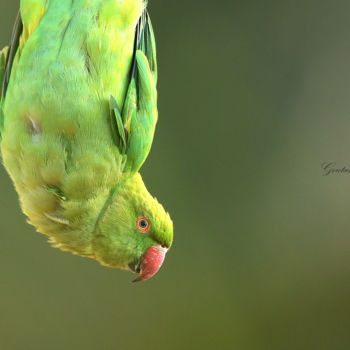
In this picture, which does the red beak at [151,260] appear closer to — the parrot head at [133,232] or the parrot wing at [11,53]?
the parrot head at [133,232]

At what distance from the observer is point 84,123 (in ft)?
3.90

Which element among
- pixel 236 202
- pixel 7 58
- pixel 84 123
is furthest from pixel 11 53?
pixel 236 202

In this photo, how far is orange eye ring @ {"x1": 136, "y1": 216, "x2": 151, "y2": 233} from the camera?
132 cm

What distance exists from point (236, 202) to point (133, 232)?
0.50 m

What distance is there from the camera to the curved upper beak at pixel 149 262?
52.7 inches

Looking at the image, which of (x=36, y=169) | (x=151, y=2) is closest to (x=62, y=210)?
(x=36, y=169)

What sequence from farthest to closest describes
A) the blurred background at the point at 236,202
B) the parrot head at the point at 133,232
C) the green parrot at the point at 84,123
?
the blurred background at the point at 236,202
the parrot head at the point at 133,232
the green parrot at the point at 84,123

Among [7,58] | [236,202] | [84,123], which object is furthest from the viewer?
[236,202]

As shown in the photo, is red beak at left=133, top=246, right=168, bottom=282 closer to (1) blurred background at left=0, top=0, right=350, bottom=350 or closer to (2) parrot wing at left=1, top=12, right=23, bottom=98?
(1) blurred background at left=0, top=0, right=350, bottom=350

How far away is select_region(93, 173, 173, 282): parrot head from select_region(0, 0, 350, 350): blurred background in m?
0.20

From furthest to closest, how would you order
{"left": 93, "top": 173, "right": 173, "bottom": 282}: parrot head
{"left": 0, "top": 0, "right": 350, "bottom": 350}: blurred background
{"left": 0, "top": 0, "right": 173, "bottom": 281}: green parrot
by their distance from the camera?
{"left": 0, "top": 0, "right": 350, "bottom": 350}: blurred background < {"left": 93, "top": 173, "right": 173, "bottom": 282}: parrot head < {"left": 0, "top": 0, "right": 173, "bottom": 281}: green parrot

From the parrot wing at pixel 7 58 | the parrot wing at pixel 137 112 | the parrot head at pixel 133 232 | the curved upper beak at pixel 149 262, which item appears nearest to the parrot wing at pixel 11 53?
the parrot wing at pixel 7 58

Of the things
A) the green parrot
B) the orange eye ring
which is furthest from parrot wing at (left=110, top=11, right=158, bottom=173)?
the orange eye ring

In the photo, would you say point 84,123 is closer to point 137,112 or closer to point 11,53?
point 137,112
